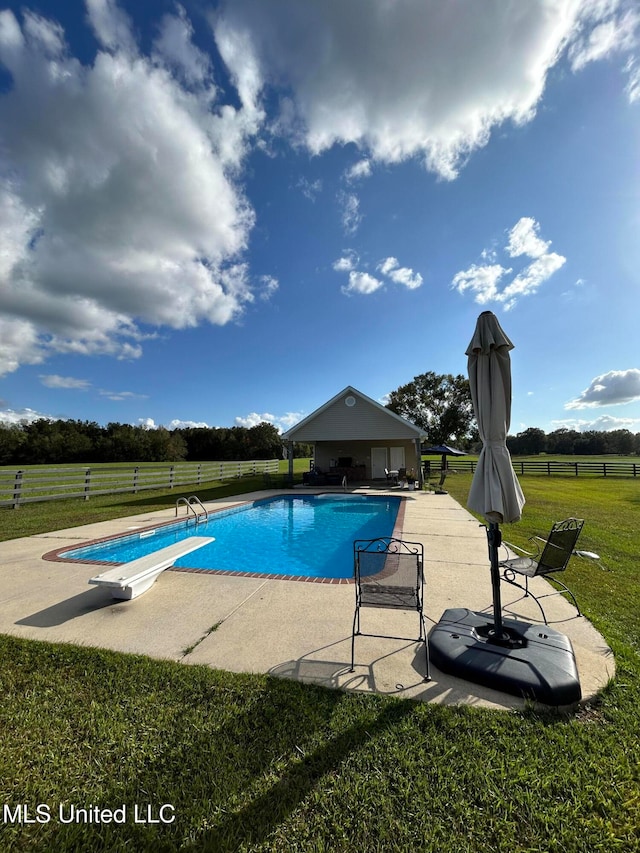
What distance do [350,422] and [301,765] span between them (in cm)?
1724

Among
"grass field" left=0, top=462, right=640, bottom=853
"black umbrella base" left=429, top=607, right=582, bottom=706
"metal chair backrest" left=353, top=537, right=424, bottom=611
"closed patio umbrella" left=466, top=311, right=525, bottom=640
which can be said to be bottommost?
"grass field" left=0, top=462, right=640, bottom=853

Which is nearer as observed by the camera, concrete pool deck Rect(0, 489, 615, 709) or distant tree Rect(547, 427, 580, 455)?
concrete pool deck Rect(0, 489, 615, 709)

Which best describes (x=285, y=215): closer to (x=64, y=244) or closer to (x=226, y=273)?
(x=226, y=273)

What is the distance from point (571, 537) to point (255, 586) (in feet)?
13.5

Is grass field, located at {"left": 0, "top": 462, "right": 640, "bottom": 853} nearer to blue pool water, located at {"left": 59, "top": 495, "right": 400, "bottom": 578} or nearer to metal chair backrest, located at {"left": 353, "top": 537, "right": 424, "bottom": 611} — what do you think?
metal chair backrest, located at {"left": 353, "top": 537, "right": 424, "bottom": 611}

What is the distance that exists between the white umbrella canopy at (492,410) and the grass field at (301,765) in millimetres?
1596

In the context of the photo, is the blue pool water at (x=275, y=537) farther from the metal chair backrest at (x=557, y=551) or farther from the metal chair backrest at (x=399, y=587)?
the metal chair backrest at (x=557, y=551)

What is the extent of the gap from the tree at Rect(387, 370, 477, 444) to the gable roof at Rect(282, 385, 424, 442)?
2092cm

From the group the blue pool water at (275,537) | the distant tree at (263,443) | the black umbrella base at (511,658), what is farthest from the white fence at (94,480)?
the distant tree at (263,443)

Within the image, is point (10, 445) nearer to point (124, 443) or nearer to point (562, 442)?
point (124, 443)

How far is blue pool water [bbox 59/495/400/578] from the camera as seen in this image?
23.2 feet

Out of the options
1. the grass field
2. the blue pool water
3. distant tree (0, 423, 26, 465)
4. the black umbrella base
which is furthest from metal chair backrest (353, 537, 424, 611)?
distant tree (0, 423, 26, 465)

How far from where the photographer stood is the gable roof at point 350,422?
730 inches

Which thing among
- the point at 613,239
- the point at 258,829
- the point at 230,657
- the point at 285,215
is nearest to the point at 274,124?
the point at 285,215
